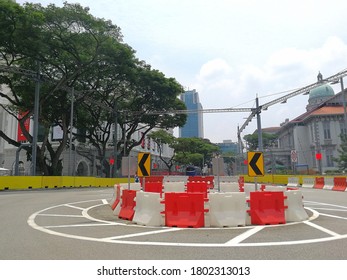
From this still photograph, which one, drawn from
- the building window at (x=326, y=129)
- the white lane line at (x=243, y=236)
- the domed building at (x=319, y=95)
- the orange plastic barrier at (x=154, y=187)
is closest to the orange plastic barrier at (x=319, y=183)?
the orange plastic barrier at (x=154, y=187)

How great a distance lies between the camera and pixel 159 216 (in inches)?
359

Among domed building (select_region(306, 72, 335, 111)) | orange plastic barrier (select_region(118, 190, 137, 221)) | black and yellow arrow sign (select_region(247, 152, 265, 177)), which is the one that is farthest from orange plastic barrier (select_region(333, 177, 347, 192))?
domed building (select_region(306, 72, 335, 111))

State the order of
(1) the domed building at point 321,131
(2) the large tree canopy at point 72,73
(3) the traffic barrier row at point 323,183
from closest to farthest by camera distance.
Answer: (3) the traffic barrier row at point 323,183, (2) the large tree canopy at point 72,73, (1) the domed building at point 321,131

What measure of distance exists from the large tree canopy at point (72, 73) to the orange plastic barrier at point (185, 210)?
26.5m

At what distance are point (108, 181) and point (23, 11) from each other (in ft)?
65.1

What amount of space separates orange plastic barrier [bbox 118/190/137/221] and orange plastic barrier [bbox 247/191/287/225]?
141 inches

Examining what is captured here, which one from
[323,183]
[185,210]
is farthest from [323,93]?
[185,210]

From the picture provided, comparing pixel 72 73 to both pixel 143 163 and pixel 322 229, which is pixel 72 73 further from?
pixel 322 229

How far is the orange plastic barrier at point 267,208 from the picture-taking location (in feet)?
30.3

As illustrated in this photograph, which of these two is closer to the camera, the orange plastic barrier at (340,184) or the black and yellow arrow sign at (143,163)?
the black and yellow arrow sign at (143,163)

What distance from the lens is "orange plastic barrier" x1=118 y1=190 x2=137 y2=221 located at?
33.2 feet

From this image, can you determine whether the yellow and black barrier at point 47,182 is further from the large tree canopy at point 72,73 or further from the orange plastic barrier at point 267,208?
the orange plastic barrier at point 267,208

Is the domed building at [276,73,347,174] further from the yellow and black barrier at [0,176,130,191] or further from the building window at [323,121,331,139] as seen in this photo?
the yellow and black barrier at [0,176,130,191]

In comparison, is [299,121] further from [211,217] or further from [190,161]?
[211,217]
